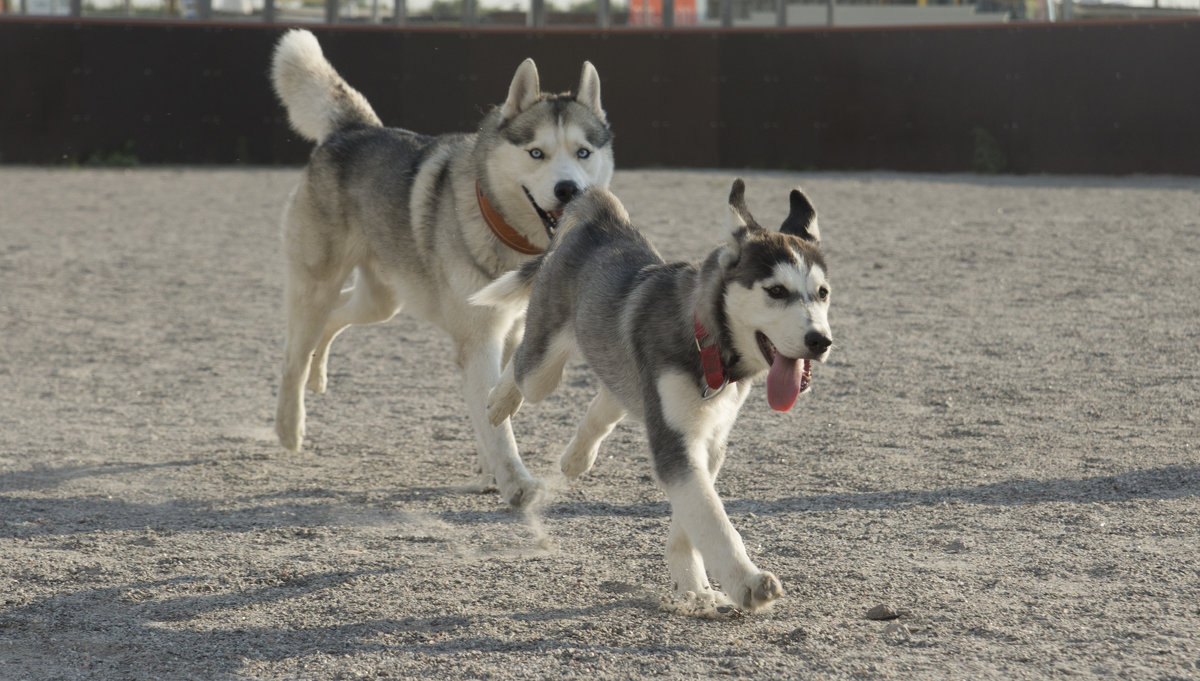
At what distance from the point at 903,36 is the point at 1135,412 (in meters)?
12.0

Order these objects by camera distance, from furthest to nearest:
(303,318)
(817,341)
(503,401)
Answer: (303,318), (503,401), (817,341)

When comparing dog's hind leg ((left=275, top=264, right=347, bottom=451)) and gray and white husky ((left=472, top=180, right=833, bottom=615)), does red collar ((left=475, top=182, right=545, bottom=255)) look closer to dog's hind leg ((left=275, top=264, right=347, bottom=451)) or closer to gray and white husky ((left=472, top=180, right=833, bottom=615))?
gray and white husky ((left=472, top=180, right=833, bottom=615))

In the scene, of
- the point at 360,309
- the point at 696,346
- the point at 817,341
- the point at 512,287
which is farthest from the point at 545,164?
the point at 817,341

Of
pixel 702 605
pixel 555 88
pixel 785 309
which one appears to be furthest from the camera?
pixel 555 88

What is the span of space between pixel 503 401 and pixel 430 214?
3.91 ft

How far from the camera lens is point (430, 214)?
18.7ft

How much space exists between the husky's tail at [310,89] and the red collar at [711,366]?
3.47 meters

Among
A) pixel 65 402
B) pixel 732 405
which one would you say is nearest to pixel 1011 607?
pixel 732 405

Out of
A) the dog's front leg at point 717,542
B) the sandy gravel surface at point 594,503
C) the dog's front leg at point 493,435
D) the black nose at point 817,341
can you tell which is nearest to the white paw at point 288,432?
the sandy gravel surface at point 594,503

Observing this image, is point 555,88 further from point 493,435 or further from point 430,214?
point 493,435

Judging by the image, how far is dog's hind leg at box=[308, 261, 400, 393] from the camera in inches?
252

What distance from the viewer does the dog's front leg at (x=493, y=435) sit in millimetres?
5031

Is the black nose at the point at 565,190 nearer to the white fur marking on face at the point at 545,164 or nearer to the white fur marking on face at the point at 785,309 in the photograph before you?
the white fur marking on face at the point at 545,164

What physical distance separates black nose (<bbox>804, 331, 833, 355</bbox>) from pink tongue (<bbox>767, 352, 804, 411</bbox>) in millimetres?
153
